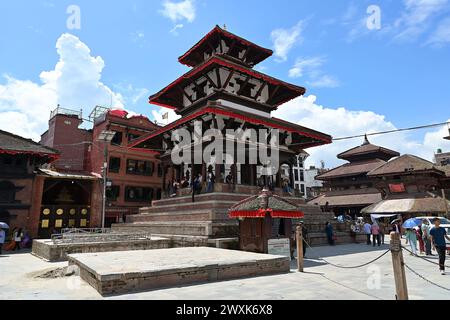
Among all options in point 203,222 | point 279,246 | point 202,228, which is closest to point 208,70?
point 203,222

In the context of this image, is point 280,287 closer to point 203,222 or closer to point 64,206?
point 203,222

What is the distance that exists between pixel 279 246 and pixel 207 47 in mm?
17350

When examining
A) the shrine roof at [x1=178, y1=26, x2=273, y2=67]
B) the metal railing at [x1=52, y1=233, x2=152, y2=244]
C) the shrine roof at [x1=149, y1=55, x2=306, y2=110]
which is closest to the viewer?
the metal railing at [x1=52, y1=233, x2=152, y2=244]

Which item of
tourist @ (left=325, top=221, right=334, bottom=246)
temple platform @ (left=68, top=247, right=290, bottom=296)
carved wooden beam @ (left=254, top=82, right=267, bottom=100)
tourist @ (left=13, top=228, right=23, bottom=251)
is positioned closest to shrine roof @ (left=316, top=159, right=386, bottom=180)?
carved wooden beam @ (left=254, top=82, right=267, bottom=100)

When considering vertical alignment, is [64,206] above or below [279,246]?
above

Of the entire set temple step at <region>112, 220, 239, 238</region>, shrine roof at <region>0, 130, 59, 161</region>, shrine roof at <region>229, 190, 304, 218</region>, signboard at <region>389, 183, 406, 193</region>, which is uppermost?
shrine roof at <region>0, 130, 59, 161</region>

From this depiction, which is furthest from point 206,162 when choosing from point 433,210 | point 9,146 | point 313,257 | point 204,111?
point 433,210

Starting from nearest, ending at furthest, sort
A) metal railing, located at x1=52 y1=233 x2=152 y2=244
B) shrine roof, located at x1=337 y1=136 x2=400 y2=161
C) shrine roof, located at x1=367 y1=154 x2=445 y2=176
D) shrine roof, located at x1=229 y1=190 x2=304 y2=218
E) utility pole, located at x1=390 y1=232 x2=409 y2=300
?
utility pole, located at x1=390 y1=232 x2=409 y2=300, shrine roof, located at x1=229 y1=190 x2=304 y2=218, metal railing, located at x1=52 y1=233 x2=152 y2=244, shrine roof, located at x1=367 y1=154 x2=445 y2=176, shrine roof, located at x1=337 y1=136 x2=400 y2=161

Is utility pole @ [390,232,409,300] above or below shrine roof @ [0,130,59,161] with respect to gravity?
below

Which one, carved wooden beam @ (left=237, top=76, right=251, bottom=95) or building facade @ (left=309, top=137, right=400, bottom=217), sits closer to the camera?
carved wooden beam @ (left=237, top=76, right=251, bottom=95)

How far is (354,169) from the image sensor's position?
41.5m

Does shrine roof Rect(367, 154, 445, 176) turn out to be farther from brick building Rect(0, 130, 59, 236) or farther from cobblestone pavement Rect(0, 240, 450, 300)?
brick building Rect(0, 130, 59, 236)

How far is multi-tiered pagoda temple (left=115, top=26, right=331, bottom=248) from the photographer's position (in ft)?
55.4
